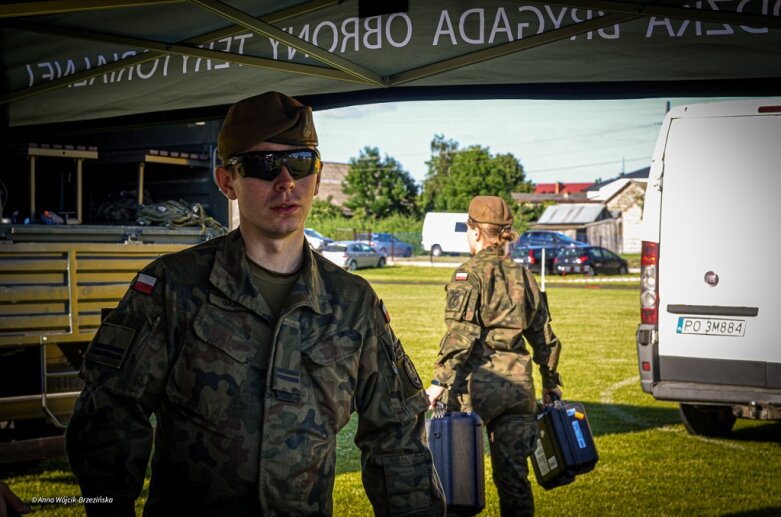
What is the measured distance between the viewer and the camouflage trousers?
5270mm

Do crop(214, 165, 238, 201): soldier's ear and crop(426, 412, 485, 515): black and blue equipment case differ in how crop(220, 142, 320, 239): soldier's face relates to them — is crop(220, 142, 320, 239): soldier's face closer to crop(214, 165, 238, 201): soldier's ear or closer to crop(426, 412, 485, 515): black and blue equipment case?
crop(214, 165, 238, 201): soldier's ear

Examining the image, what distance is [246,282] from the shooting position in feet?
8.23

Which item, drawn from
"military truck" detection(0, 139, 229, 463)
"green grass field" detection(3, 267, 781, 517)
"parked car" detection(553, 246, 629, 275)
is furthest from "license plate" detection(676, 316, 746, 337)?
"parked car" detection(553, 246, 629, 275)

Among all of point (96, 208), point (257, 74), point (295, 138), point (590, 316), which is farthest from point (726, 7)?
point (590, 316)

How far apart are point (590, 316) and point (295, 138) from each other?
63.8ft

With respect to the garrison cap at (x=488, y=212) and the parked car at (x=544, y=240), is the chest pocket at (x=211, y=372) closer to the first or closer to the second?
the garrison cap at (x=488, y=212)

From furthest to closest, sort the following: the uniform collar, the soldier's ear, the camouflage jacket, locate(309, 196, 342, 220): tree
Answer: locate(309, 196, 342, 220): tree < the camouflage jacket < the soldier's ear < the uniform collar

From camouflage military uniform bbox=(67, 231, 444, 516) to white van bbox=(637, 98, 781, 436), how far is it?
210 inches

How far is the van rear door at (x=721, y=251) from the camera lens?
717 cm

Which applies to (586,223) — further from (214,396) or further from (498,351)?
(214,396)

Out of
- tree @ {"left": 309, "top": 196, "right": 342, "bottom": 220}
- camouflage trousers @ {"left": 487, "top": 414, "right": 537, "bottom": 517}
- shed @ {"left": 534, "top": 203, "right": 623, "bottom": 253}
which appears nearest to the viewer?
camouflage trousers @ {"left": 487, "top": 414, "right": 537, "bottom": 517}

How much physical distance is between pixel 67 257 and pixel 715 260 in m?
4.85

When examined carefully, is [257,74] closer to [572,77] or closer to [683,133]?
[572,77]

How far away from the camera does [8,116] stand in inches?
203
